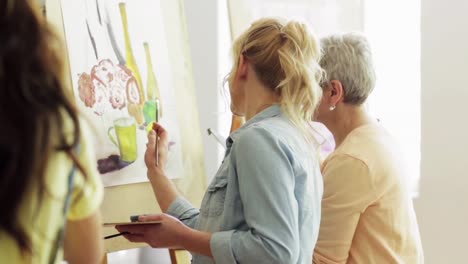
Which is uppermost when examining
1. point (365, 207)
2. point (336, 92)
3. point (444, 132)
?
point (336, 92)

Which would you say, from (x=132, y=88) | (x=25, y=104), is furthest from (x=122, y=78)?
(x=25, y=104)

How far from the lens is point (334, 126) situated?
1.88m

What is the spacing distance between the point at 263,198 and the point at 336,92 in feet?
1.88

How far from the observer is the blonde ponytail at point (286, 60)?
146 centimetres

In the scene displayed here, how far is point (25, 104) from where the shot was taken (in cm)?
80

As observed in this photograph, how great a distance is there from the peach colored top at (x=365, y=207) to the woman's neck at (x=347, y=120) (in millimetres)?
48

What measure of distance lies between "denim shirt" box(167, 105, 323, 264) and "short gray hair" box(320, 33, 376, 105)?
41 centimetres

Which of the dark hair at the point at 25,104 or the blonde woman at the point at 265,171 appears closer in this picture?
the dark hair at the point at 25,104

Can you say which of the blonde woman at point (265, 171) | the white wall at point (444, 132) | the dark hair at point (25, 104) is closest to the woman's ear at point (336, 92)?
the blonde woman at point (265, 171)

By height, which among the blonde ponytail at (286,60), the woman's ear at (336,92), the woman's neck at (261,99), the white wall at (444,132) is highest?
the blonde ponytail at (286,60)

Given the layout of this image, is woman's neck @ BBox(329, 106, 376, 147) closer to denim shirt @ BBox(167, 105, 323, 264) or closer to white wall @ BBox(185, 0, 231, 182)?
denim shirt @ BBox(167, 105, 323, 264)

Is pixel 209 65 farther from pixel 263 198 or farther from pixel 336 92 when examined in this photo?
pixel 263 198

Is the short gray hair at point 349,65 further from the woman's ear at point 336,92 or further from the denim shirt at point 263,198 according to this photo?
the denim shirt at point 263,198

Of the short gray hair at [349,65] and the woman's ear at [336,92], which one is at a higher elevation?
the short gray hair at [349,65]
